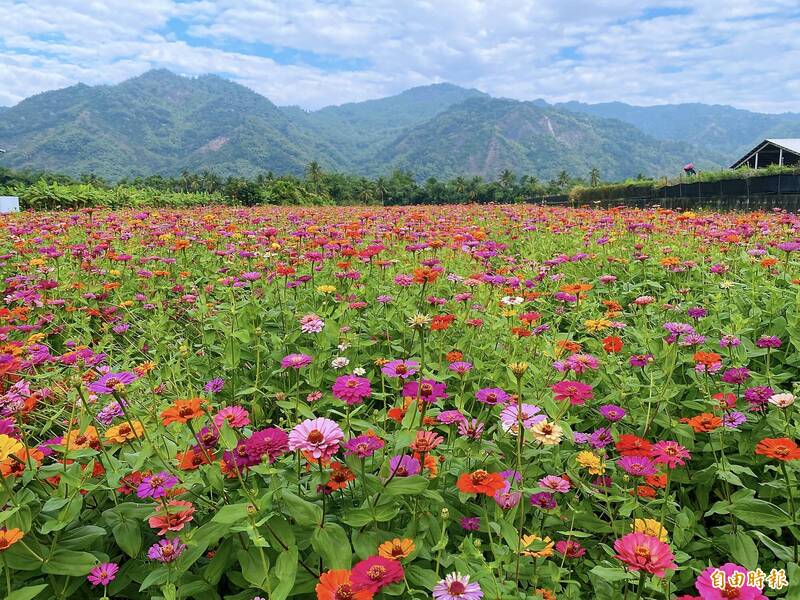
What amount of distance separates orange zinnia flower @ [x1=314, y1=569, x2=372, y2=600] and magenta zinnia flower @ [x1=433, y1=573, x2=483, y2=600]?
18 centimetres

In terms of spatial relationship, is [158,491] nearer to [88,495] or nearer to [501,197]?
[88,495]

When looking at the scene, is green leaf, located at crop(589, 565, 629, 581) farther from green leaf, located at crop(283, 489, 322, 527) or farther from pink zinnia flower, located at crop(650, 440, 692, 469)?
green leaf, located at crop(283, 489, 322, 527)

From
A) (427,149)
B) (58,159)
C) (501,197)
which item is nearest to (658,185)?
(501,197)

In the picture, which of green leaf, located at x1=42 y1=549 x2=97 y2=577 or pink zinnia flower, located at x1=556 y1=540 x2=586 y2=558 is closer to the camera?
green leaf, located at x1=42 y1=549 x2=97 y2=577

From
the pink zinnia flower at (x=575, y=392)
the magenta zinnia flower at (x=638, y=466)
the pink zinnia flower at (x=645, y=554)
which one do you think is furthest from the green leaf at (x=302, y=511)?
the magenta zinnia flower at (x=638, y=466)

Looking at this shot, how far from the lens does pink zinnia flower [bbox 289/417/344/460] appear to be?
1120 mm

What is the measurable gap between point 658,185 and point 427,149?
137 m

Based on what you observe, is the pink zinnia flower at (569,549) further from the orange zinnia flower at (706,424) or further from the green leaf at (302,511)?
the green leaf at (302,511)

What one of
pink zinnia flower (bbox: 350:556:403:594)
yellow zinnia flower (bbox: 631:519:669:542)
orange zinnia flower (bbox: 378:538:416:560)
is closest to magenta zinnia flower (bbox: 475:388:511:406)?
yellow zinnia flower (bbox: 631:519:669:542)

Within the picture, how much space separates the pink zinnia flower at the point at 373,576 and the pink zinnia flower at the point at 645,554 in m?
0.46

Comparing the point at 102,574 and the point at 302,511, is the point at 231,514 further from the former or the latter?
the point at 102,574

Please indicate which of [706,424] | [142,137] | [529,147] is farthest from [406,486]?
[142,137]

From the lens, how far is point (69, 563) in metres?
1.28

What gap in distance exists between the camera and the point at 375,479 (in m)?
1.34
